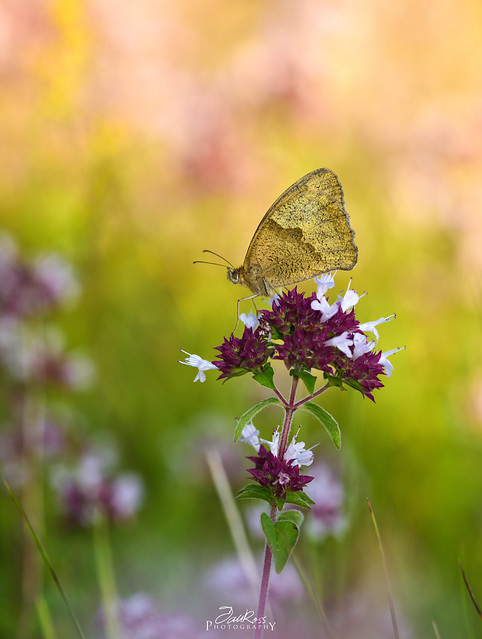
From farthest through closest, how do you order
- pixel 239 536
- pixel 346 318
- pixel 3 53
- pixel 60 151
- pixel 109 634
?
1. pixel 60 151
2. pixel 3 53
3. pixel 239 536
4. pixel 109 634
5. pixel 346 318

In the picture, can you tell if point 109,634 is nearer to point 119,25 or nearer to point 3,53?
point 3,53

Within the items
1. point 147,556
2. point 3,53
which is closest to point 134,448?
point 147,556

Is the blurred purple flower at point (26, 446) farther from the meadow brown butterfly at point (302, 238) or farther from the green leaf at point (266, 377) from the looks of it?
the green leaf at point (266, 377)

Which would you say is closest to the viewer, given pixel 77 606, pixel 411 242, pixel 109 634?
pixel 109 634

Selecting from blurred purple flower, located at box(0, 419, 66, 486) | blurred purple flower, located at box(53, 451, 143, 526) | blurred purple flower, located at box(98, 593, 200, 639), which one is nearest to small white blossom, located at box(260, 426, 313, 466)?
blurred purple flower, located at box(98, 593, 200, 639)

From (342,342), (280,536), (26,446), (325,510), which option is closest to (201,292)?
(26,446)

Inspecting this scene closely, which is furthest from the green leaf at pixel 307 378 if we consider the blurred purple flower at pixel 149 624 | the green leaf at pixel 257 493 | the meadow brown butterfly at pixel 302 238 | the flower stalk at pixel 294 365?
the blurred purple flower at pixel 149 624
